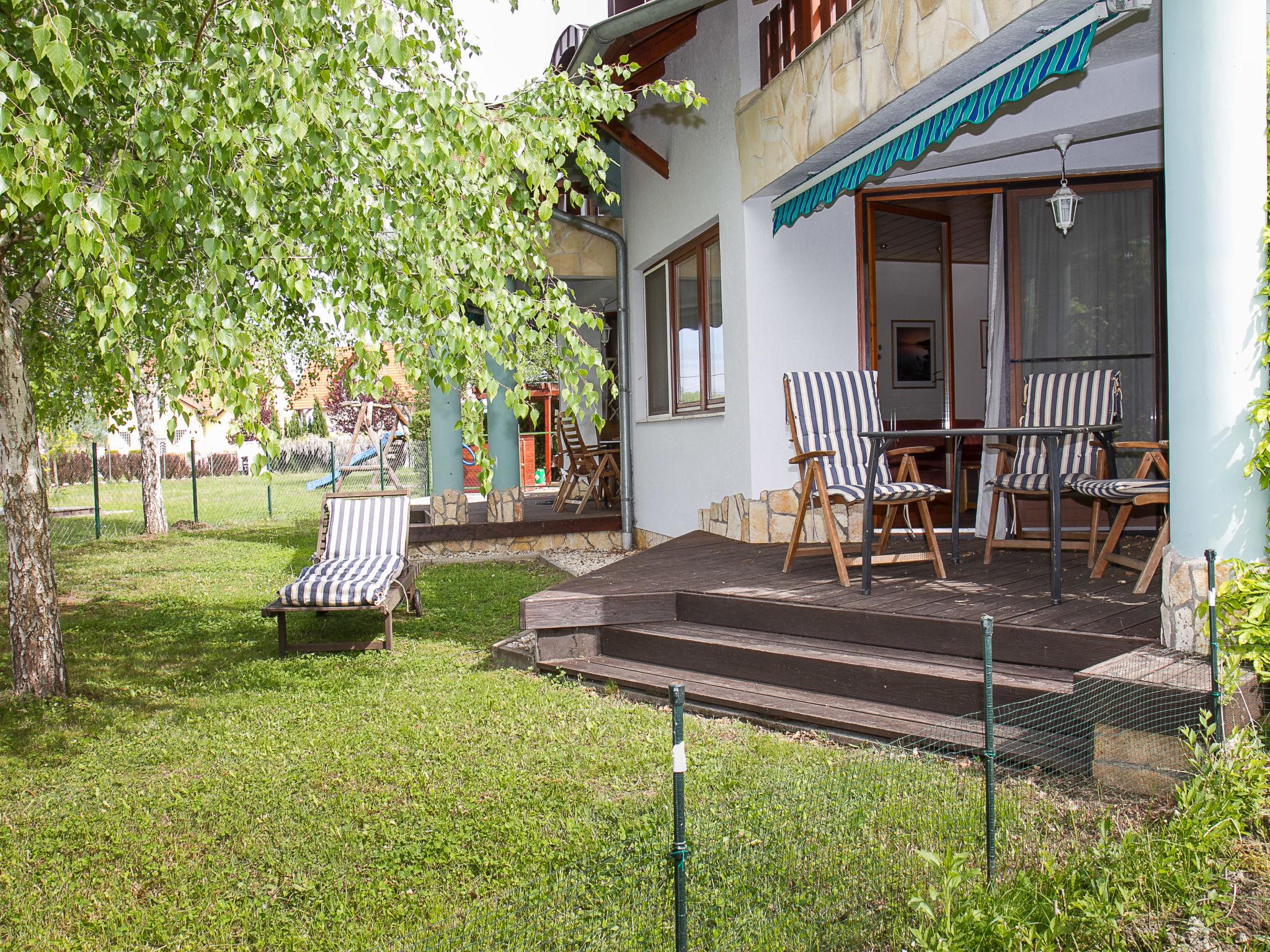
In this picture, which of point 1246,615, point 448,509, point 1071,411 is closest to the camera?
point 1246,615

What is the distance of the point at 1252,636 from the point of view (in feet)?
10.0

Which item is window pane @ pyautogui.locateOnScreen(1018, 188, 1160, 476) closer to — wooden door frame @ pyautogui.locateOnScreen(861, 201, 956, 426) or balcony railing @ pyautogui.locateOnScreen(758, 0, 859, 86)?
wooden door frame @ pyautogui.locateOnScreen(861, 201, 956, 426)

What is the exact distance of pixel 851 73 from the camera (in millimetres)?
5266

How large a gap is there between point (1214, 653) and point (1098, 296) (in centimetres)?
446

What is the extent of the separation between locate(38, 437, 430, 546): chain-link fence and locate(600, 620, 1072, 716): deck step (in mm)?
2309

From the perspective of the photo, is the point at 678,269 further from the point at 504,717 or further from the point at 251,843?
the point at 251,843

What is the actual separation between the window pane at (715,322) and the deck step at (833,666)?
122 inches

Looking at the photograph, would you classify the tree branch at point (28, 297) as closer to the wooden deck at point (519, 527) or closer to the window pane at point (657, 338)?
the wooden deck at point (519, 527)

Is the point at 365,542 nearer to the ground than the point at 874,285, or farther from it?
nearer to the ground

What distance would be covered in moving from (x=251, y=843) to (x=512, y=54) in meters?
9.16

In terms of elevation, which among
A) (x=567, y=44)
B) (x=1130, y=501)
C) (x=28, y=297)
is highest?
(x=567, y=44)

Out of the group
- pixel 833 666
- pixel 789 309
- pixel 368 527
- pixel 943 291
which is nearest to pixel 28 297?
pixel 368 527

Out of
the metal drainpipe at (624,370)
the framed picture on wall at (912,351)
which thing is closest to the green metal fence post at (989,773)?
the metal drainpipe at (624,370)

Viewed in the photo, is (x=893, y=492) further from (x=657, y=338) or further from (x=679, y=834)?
(x=657, y=338)
